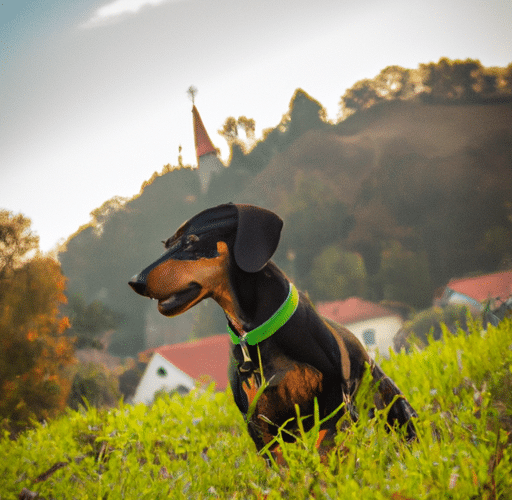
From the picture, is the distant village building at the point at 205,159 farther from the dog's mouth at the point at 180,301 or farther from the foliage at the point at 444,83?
the dog's mouth at the point at 180,301

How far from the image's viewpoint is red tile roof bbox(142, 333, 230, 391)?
23.6m

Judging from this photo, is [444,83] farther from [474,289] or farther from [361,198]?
[474,289]

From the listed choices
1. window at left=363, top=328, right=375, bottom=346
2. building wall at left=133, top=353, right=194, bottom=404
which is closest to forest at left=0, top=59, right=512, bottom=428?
window at left=363, top=328, right=375, bottom=346

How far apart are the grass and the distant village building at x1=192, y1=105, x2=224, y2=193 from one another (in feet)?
146

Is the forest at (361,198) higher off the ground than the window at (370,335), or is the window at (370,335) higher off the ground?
the forest at (361,198)

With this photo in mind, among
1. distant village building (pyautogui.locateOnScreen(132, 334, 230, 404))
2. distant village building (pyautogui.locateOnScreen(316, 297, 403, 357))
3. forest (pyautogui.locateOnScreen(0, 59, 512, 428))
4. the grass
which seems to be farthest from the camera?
forest (pyautogui.locateOnScreen(0, 59, 512, 428))

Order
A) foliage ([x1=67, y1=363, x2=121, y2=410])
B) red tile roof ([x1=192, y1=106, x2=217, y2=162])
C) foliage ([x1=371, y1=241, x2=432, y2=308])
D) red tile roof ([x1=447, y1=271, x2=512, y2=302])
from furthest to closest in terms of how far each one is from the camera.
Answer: red tile roof ([x1=192, y1=106, x2=217, y2=162]), foliage ([x1=371, y1=241, x2=432, y2=308]), red tile roof ([x1=447, y1=271, x2=512, y2=302]), foliage ([x1=67, y1=363, x2=121, y2=410])

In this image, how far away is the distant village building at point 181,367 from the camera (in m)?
24.0

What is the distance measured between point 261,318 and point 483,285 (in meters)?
28.9

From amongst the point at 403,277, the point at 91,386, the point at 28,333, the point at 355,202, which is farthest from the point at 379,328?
the point at 28,333

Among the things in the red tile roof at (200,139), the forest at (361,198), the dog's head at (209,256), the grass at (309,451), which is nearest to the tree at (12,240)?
the grass at (309,451)

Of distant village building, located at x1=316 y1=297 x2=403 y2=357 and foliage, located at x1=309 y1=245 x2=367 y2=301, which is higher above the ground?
foliage, located at x1=309 y1=245 x2=367 y2=301

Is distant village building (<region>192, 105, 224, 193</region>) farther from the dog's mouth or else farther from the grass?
the dog's mouth

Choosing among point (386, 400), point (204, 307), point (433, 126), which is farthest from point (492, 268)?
point (386, 400)
